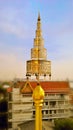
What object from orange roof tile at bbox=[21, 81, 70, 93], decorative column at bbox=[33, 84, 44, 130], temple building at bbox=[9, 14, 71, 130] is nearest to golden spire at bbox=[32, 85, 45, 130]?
decorative column at bbox=[33, 84, 44, 130]

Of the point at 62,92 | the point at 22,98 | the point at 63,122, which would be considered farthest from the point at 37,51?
the point at 62,92

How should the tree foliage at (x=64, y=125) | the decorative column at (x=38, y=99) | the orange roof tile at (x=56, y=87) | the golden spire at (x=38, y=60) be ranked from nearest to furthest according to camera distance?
the decorative column at (x=38, y=99) < the golden spire at (x=38, y=60) < the tree foliage at (x=64, y=125) < the orange roof tile at (x=56, y=87)

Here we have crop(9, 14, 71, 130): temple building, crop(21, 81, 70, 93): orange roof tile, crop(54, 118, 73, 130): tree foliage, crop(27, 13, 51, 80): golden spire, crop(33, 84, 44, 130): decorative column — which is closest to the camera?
crop(33, 84, 44, 130): decorative column

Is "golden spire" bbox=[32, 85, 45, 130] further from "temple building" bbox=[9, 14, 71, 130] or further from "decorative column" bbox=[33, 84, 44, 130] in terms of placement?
"temple building" bbox=[9, 14, 71, 130]

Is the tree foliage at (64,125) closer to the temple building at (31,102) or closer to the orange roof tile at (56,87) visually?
the temple building at (31,102)

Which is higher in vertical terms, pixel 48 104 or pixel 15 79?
pixel 15 79

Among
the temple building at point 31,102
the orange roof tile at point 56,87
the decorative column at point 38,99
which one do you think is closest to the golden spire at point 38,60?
the decorative column at point 38,99

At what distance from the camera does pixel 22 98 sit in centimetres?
632

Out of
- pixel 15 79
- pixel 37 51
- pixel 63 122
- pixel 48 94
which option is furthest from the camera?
pixel 48 94

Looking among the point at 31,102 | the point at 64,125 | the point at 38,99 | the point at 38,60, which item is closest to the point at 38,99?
the point at 38,99

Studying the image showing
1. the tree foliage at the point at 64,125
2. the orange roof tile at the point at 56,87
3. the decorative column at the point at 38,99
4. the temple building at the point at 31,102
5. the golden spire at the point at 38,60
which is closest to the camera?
the decorative column at the point at 38,99

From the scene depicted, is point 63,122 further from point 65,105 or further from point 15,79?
point 15,79

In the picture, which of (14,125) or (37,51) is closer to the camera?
(37,51)

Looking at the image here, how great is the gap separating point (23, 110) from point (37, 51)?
216 inches
